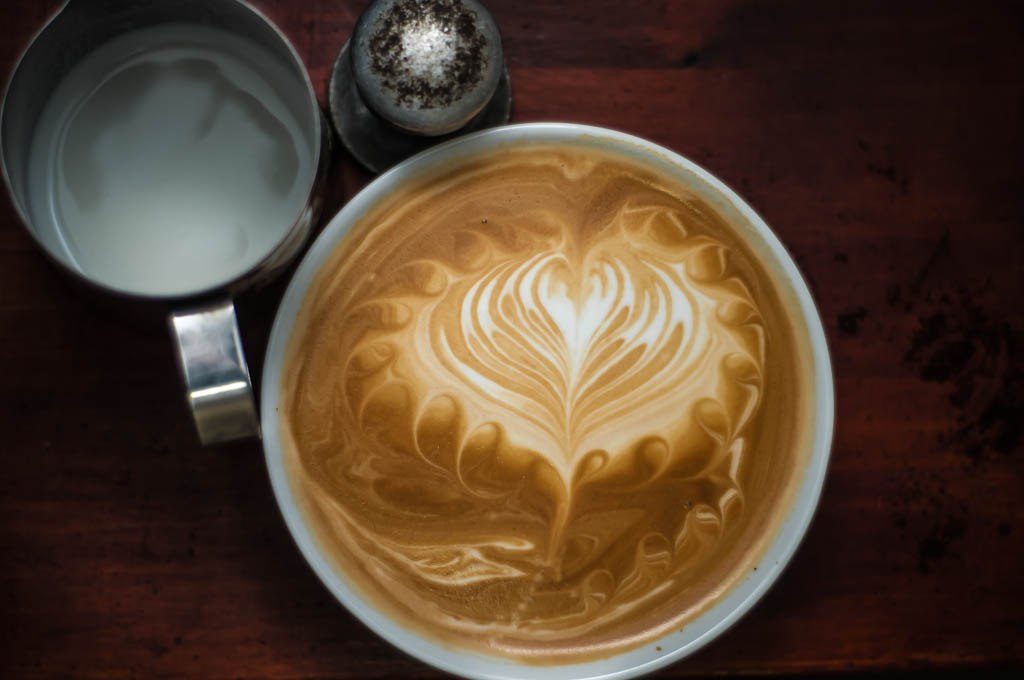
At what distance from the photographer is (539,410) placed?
2.50 feet

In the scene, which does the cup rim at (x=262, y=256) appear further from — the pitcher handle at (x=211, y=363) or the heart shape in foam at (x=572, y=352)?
the heart shape in foam at (x=572, y=352)

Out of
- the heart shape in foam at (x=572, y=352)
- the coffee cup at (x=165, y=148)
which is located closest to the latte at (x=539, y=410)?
the heart shape in foam at (x=572, y=352)

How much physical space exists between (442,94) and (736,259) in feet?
1.05

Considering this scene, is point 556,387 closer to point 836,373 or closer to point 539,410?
point 539,410

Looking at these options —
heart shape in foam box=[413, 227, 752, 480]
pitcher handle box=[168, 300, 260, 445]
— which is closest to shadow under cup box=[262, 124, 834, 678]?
heart shape in foam box=[413, 227, 752, 480]

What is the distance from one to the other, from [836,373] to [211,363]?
65 cm

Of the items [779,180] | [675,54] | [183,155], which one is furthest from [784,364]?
[183,155]

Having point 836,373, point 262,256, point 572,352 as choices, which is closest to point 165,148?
point 262,256

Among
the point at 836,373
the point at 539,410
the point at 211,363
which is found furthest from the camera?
the point at 836,373

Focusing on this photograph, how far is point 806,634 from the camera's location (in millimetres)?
875

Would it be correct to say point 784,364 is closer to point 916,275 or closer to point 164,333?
point 916,275

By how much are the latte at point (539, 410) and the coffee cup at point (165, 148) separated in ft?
0.33

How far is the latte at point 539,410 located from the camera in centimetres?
76

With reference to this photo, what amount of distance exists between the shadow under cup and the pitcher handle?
0.34ft
